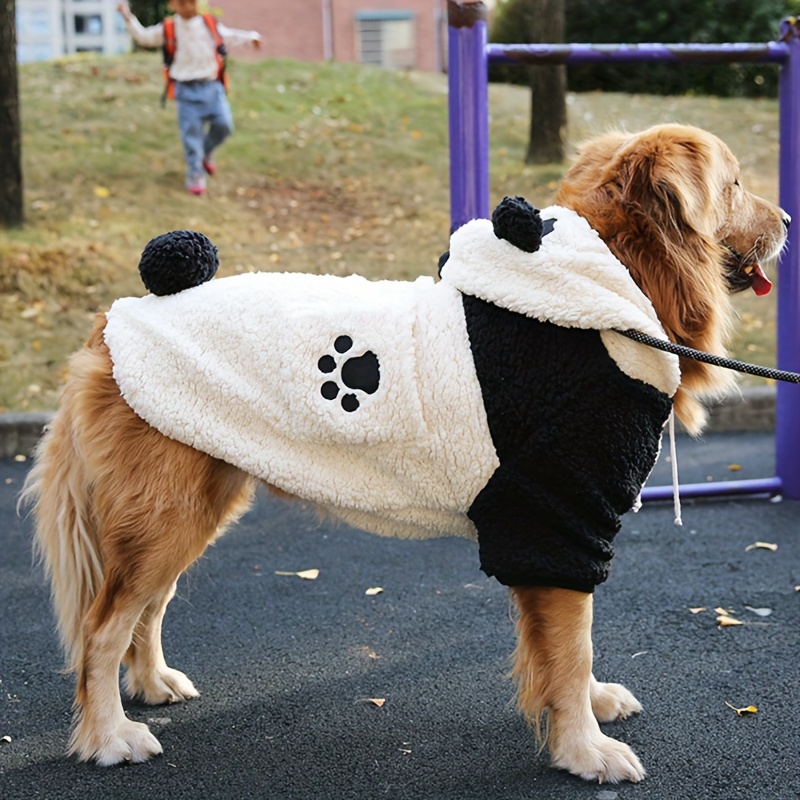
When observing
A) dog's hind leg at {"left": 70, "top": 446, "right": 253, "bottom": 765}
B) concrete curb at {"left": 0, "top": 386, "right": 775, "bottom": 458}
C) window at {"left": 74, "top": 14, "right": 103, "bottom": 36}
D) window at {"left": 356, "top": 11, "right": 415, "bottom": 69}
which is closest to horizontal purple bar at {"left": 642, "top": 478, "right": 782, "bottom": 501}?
concrete curb at {"left": 0, "top": 386, "right": 775, "bottom": 458}

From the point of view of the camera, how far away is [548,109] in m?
10.0

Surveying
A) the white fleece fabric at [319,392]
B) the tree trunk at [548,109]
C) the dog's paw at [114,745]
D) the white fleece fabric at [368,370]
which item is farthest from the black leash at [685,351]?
the tree trunk at [548,109]

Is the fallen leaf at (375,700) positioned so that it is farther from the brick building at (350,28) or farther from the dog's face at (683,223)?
the brick building at (350,28)

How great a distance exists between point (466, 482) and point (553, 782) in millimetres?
831

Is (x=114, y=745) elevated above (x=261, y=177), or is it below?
below

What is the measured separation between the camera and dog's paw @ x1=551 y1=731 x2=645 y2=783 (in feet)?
8.61

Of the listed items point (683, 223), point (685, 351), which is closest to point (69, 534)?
point (685, 351)

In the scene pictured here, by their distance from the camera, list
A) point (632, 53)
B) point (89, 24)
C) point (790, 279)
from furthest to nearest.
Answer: point (89, 24), point (790, 279), point (632, 53)

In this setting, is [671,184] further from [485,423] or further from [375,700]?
[375,700]

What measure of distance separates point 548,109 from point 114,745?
854cm

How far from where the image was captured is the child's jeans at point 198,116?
9.17m

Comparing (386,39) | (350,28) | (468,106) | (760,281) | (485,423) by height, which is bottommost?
(485,423)

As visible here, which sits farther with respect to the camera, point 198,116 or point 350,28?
point 350,28

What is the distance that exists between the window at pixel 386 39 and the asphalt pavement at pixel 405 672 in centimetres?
1635
